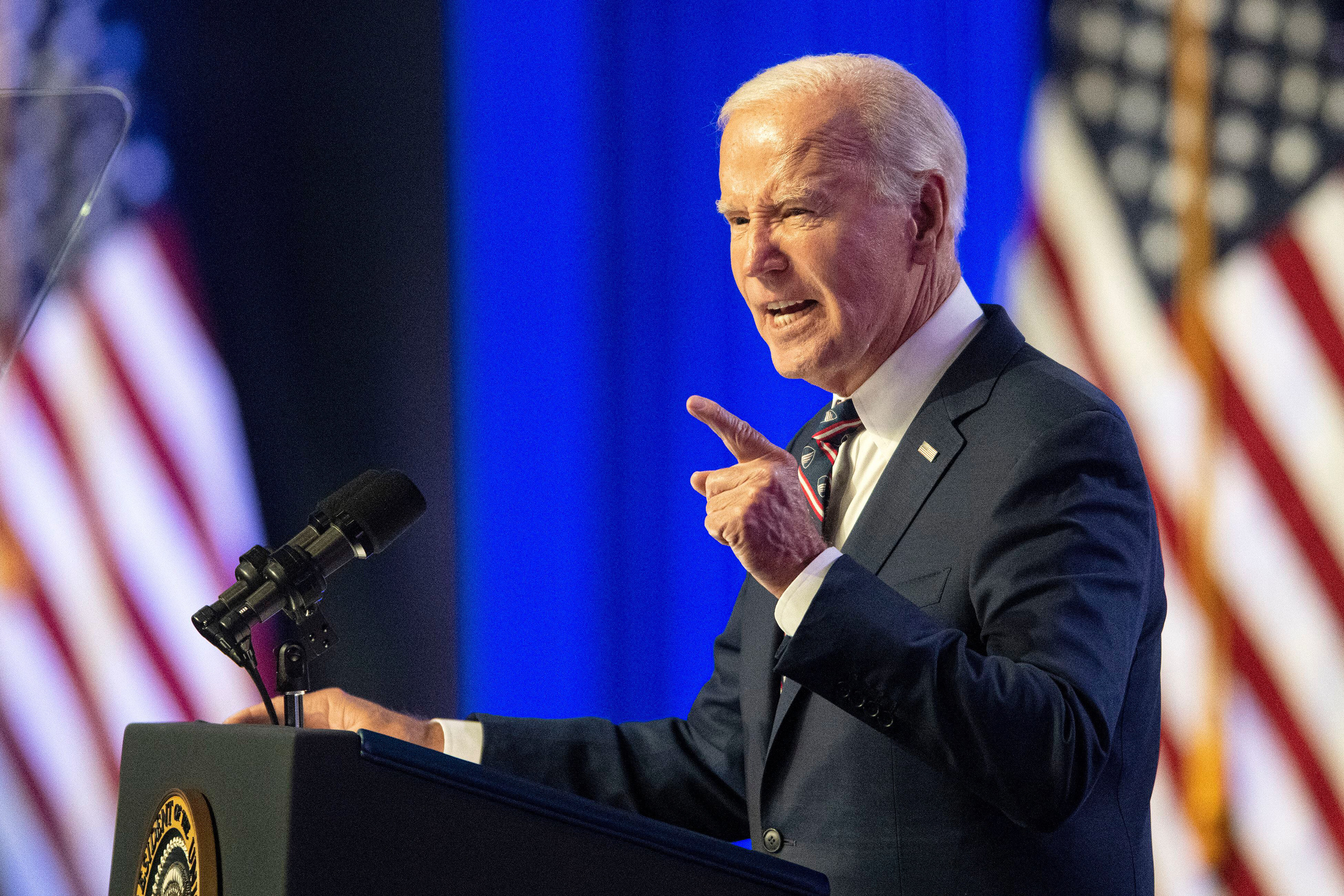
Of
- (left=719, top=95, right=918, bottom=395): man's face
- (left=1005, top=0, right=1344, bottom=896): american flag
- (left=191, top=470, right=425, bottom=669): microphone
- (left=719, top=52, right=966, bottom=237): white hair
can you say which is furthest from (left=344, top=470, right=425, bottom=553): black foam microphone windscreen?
(left=1005, top=0, right=1344, bottom=896): american flag

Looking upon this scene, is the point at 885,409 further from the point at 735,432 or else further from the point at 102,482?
the point at 102,482

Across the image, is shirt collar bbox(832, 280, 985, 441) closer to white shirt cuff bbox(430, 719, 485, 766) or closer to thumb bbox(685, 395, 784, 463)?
thumb bbox(685, 395, 784, 463)

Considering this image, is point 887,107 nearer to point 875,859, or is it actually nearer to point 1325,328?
point 875,859

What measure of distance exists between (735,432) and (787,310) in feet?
1.28

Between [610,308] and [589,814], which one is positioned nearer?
[589,814]

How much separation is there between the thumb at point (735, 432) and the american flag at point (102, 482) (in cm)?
167

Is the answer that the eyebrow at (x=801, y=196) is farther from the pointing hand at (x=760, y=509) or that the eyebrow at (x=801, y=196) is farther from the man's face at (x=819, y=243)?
the pointing hand at (x=760, y=509)

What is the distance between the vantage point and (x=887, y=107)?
152 cm

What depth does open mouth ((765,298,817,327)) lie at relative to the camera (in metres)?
1.54

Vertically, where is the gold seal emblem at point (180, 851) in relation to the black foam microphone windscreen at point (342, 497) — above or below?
below

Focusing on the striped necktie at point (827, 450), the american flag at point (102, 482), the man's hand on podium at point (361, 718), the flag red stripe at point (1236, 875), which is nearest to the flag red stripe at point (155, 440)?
the american flag at point (102, 482)

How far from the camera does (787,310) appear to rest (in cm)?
156

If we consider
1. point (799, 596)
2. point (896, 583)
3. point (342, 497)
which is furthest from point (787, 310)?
point (342, 497)

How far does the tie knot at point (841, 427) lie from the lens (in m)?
1.59
